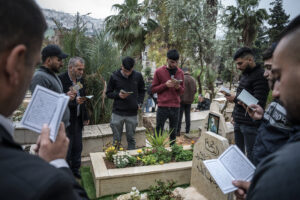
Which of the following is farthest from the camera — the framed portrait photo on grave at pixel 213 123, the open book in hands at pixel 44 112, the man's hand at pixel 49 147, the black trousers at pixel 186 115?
the black trousers at pixel 186 115

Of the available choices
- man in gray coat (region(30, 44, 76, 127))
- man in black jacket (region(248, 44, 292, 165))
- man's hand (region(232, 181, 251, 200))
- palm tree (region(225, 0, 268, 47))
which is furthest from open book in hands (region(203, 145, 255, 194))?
palm tree (region(225, 0, 268, 47))

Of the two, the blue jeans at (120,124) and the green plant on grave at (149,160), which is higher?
the blue jeans at (120,124)

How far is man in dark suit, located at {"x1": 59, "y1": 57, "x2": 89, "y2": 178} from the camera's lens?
11.4 ft

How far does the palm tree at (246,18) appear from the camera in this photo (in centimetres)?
980

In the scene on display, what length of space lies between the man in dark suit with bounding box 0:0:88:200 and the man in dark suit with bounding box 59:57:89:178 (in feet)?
8.89

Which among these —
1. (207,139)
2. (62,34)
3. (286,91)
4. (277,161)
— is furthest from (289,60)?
(62,34)

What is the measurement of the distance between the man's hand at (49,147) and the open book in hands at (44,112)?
23 mm

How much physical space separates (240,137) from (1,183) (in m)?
3.69

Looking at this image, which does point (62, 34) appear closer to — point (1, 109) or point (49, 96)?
point (49, 96)

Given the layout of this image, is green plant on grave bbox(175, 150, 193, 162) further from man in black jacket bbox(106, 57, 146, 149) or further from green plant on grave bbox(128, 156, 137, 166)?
man in black jacket bbox(106, 57, 146, 149)

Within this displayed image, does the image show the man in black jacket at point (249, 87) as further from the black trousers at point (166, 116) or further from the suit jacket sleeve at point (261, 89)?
the black trousers at point (166, 116)

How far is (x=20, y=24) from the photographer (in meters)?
0.71

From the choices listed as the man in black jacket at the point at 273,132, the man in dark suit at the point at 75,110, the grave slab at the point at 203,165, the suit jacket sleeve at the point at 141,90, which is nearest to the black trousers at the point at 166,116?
the suit jacket sleeve at the point at 141,90

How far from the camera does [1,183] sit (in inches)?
23.3
